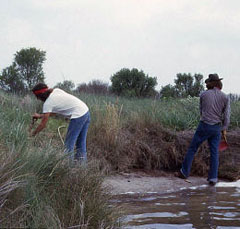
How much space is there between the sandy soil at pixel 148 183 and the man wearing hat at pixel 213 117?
21.7 inches

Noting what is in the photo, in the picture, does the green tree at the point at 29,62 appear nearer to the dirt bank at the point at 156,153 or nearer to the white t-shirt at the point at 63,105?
the dirt bank at the point at 156,153

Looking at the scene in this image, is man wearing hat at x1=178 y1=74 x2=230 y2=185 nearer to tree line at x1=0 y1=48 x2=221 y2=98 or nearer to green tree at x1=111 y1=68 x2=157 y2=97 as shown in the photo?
tree line at x1=0 y1=48 x2=221 y2=98

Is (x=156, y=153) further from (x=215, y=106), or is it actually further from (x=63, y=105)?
(x=63, y=105)

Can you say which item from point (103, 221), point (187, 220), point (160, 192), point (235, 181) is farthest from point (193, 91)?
point (103, 221)

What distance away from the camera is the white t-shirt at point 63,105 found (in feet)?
25.9

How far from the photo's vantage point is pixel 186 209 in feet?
25.2

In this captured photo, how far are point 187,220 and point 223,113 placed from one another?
3411 mm

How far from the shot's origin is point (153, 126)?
39.6 ft

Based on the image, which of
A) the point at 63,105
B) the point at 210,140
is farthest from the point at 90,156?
the point at 210,140

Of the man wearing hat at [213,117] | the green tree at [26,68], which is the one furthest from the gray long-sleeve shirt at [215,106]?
the green tree at [26,68]

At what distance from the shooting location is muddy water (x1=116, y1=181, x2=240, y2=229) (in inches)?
262

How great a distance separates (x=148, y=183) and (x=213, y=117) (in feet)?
6.40

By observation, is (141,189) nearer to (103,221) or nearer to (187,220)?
(187,220)

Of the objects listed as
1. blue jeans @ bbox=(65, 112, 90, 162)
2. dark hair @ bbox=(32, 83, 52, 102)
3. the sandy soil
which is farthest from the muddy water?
dark hair @ bbox=(32, 83, 52, 102)
